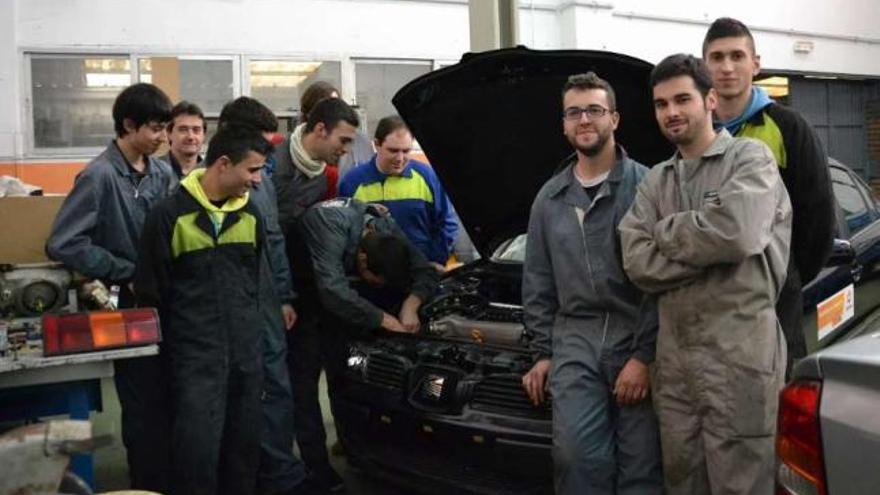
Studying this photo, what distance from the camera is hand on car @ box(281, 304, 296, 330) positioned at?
3756 mm

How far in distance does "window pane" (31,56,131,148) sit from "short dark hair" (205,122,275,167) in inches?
195

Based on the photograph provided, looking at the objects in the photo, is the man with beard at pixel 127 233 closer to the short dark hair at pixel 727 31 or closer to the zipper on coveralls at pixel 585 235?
the zipper on coveralls at pixel 585 235

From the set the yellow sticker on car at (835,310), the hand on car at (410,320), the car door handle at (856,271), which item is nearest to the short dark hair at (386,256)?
Result: the hand on car at (410,320)

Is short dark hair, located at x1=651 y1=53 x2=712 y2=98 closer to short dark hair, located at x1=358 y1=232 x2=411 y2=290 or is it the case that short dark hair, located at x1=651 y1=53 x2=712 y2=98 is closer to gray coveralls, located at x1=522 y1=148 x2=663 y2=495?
gray coveralls, located at x1=522 y1=148 x2=663 y2=495

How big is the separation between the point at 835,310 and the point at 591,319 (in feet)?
5.75

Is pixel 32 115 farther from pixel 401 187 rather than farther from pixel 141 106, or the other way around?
pixel 141 106

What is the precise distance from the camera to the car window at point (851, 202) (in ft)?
14.2

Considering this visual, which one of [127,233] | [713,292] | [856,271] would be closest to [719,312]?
[713,292]

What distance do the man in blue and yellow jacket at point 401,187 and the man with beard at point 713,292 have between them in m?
2.01

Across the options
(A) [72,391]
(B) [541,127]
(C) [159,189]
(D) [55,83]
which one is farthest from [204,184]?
(D) [55,83]

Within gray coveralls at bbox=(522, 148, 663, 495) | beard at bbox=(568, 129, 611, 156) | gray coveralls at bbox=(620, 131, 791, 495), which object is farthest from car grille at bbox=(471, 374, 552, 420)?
beard at bbox=(568, 129, 611, 156)

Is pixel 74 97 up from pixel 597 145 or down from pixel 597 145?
up

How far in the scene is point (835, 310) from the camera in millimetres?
3928

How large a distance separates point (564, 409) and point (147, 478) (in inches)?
68.8
